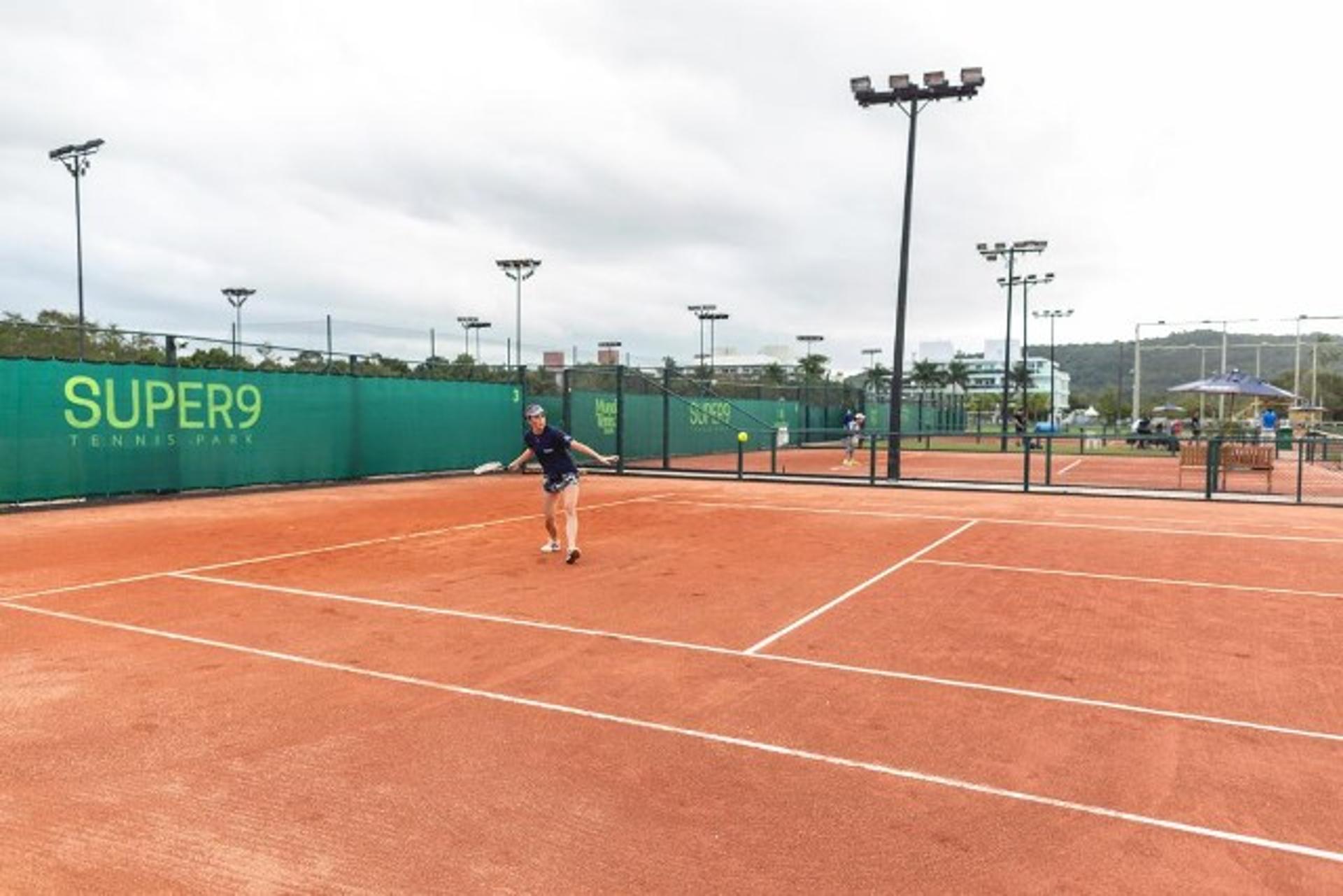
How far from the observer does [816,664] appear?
6.20 meters

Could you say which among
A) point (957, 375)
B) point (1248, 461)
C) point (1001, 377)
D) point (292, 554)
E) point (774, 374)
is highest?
point (1001, 377)

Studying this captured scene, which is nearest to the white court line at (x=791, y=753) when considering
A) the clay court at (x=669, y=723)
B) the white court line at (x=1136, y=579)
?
the clay court at (x=669, y=723)

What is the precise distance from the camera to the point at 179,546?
11.3 m

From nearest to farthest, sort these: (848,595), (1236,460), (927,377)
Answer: (848,595)
(1236,460)
(927,377)

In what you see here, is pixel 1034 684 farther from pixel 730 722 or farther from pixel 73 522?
pixel 73 522

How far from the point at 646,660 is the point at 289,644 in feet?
8.84

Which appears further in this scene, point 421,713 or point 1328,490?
point 1328,490

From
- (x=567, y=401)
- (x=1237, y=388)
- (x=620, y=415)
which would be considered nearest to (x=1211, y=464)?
(x=1237, y=388)

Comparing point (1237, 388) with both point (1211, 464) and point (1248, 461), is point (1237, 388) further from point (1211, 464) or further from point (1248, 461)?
point (1211, 464)

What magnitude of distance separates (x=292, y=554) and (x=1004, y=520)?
35.0 feet

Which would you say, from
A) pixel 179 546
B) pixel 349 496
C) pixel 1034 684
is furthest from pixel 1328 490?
pixel 179 546

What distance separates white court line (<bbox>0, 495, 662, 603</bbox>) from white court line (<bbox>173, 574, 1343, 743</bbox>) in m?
1.20

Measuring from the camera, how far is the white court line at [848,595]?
6793 millimetres

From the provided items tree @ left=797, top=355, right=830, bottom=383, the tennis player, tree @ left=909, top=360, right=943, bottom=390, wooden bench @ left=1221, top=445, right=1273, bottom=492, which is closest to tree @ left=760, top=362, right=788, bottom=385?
tree @ left=797, top=355, right=830, bottom=383
